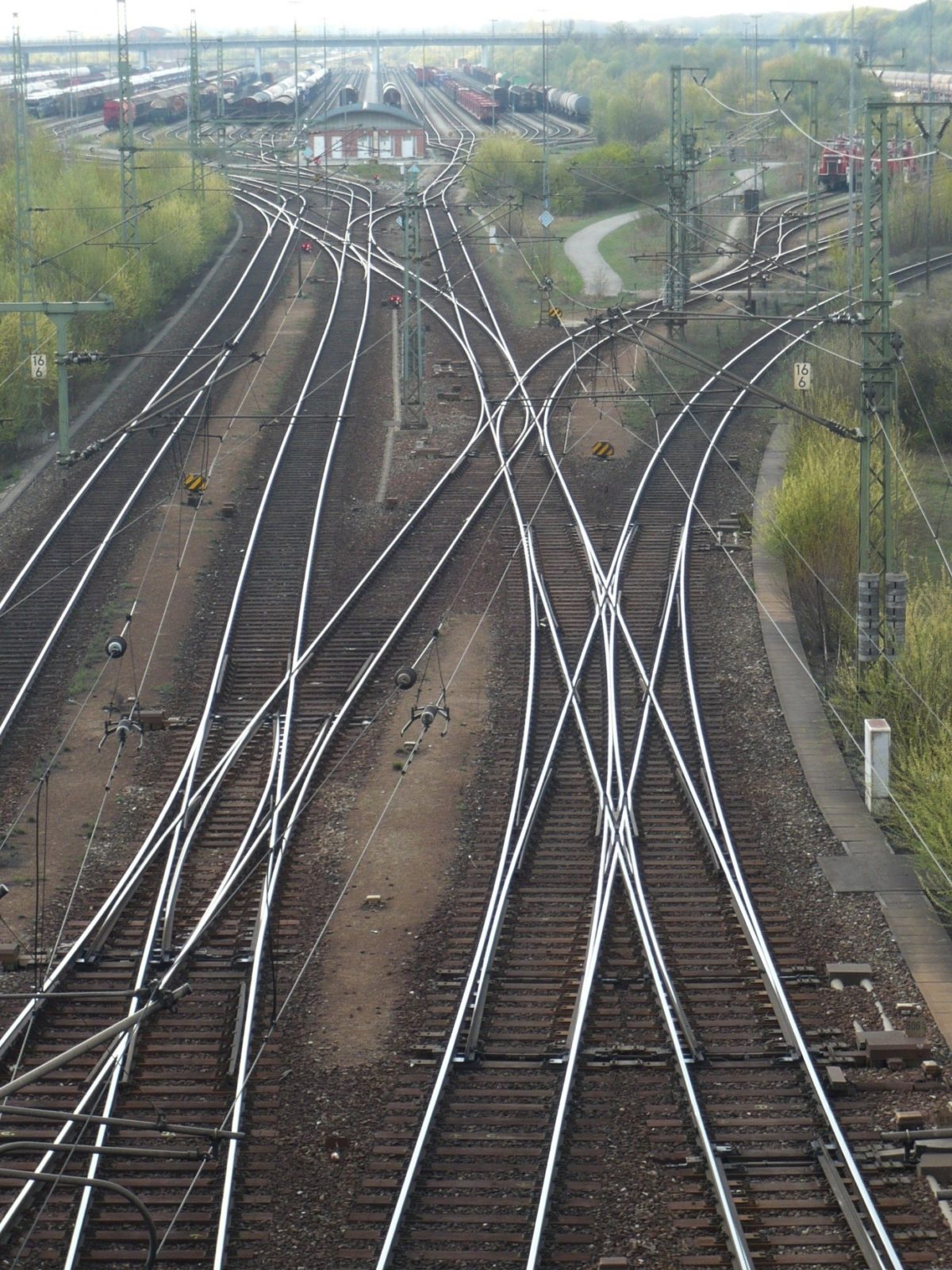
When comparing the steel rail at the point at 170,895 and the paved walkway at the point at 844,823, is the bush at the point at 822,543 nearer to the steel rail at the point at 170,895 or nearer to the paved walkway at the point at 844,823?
the paved walkway at the point at 844,823

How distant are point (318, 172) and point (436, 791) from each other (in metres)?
53.5

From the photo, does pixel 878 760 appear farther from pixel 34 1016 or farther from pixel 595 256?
pixel 595 256

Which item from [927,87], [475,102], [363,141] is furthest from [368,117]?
[927,87]

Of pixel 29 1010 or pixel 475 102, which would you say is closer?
pixel 29 1010

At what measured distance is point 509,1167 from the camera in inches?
398

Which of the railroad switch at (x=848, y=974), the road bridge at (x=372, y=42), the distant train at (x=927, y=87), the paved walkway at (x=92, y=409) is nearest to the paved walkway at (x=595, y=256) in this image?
the distant train at (x=927, y=87)

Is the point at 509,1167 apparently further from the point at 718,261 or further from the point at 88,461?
the point at 718,261

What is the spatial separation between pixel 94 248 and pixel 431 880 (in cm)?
2453

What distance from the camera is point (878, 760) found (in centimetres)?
1547

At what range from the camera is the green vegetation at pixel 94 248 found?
2997 centimetres

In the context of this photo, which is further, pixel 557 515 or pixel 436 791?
pixel 557 515

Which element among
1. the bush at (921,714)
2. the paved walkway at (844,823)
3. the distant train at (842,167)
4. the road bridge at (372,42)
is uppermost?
the road bridge at (372,42)

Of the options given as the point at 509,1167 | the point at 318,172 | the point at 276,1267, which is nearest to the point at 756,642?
the point at 509,1167

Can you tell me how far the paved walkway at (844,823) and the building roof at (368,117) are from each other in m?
56.3
